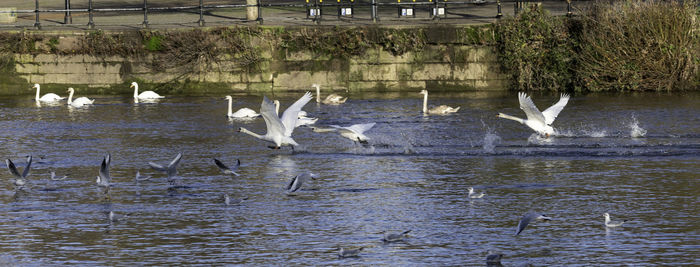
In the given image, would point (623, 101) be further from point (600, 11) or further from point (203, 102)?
point (203, 102)

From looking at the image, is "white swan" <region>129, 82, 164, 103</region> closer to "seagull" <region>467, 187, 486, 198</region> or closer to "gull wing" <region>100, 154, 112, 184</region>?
"gull wing" <region>100, 154, 112, 184</region>

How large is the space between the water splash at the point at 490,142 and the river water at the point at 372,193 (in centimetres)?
4

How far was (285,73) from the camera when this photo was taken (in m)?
29.6

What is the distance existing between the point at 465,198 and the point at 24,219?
530 centimetres

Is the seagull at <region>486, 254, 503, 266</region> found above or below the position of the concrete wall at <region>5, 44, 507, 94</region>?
below

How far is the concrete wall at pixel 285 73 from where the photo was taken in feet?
95.0

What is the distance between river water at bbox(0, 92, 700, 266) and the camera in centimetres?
1112

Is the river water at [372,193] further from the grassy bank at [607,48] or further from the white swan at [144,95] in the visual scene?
the white swan at [144,95]

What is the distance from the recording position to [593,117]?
22.6 metres

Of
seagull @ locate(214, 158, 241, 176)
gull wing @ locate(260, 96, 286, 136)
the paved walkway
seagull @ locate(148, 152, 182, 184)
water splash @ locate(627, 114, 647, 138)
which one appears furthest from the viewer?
the paved walkway

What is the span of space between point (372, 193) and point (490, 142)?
478 centimetres

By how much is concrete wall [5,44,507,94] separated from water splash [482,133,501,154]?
959cm

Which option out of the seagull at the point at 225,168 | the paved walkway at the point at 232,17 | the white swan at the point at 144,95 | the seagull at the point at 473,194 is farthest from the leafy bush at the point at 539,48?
the seagull at the point at 473,194

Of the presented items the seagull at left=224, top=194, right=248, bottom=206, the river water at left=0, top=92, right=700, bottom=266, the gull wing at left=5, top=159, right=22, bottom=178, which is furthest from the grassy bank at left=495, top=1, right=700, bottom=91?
the gull wing at left=5, top=159, right=22, bottom=178
